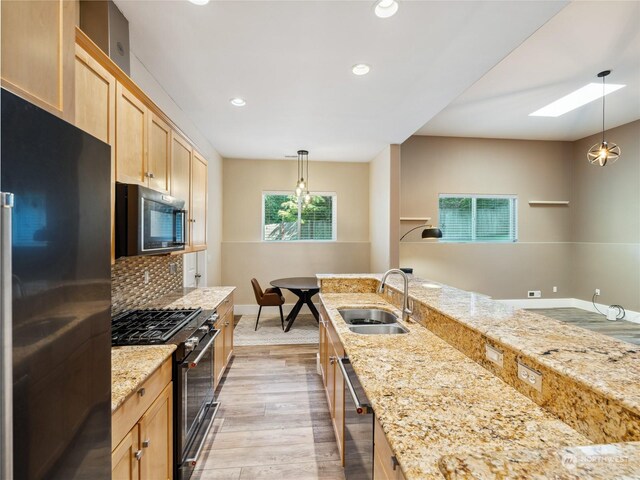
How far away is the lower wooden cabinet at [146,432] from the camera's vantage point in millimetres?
1129

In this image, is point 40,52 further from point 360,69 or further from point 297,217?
point 297,217

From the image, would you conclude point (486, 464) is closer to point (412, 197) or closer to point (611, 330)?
point (412, 197)

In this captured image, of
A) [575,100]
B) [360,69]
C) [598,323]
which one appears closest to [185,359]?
[360,69]

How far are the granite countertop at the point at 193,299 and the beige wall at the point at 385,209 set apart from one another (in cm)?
249

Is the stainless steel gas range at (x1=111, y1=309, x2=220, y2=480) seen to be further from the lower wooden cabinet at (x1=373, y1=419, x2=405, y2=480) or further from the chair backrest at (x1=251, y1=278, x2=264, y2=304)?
the chair backrest at (x1=251, y1=278, x2=264, y2=304)

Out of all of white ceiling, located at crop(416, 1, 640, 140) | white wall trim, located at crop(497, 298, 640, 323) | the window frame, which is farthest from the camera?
white wall trim, located at crop(497, 298, 640, 323)

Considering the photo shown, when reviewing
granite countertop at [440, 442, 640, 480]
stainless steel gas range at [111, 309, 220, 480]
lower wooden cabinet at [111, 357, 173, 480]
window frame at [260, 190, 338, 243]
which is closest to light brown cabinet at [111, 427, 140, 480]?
lower wooden cabinet at [111, 357, 173, 480]

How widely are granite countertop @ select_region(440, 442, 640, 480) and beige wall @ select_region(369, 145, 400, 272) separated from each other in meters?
3.88

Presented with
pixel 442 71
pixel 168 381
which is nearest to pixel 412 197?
pixel 442 71

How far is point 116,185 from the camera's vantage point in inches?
61.4

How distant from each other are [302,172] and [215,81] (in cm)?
298

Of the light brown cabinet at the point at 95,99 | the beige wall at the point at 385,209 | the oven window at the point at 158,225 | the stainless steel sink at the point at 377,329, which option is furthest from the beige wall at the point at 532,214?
the light brown cabinet at the point at 95,99

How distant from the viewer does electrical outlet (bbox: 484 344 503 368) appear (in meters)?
1.21

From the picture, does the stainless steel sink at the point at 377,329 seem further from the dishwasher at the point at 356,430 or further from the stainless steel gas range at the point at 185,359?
the stainless steel gas range at the point at 185,359
